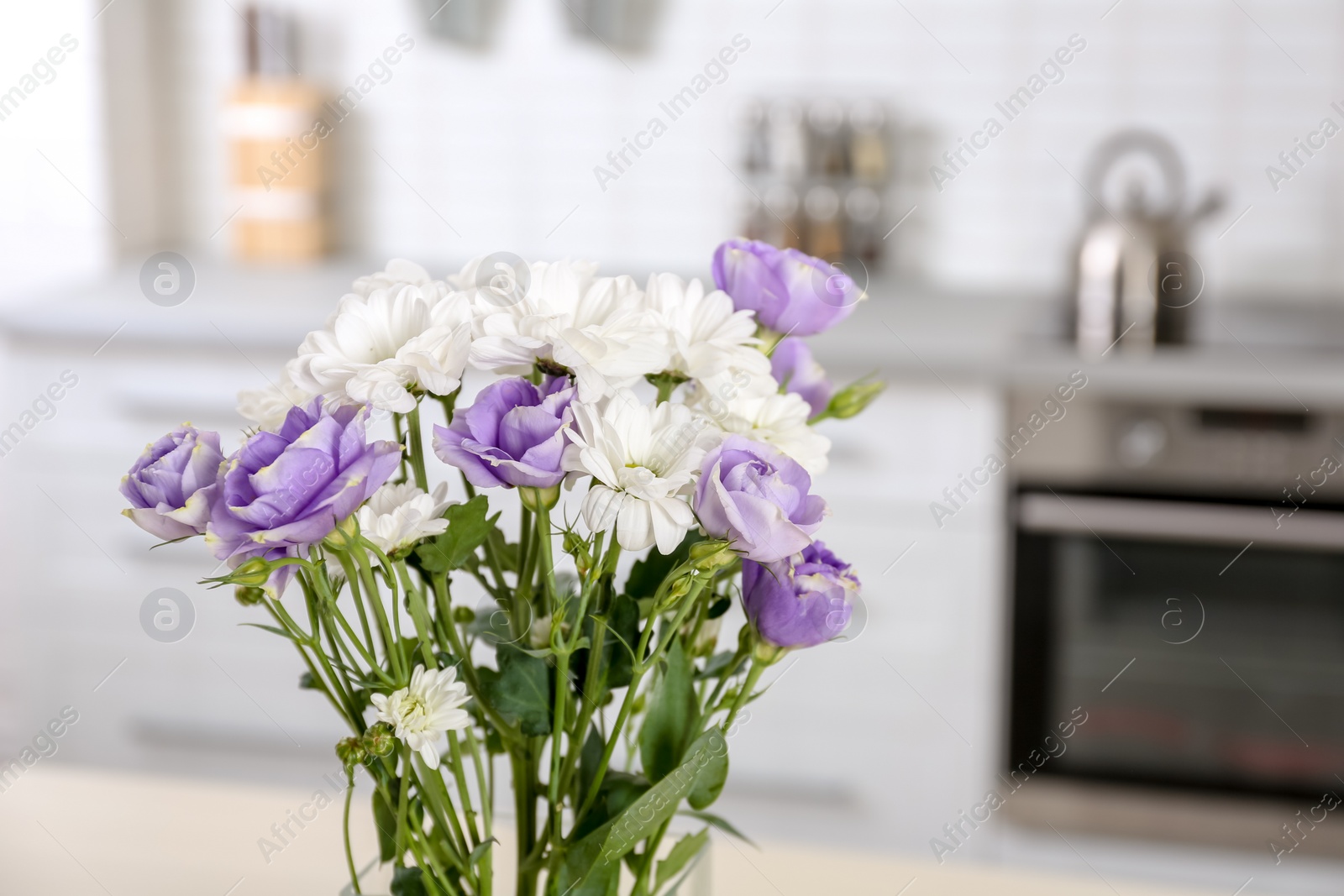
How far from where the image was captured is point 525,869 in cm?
56

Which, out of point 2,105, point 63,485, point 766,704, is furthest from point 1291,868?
point 2,105

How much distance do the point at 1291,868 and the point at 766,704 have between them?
798 mm

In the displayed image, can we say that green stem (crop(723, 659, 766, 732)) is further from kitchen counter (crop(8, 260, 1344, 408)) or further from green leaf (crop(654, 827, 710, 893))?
kitchen counter (crop(8, 260, 1344, 408))

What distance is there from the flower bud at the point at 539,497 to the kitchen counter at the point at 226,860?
40 cm

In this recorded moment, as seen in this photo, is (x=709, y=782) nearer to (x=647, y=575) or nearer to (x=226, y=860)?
(x=647, y=575)

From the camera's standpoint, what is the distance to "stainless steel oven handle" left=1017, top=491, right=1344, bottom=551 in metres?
1.81

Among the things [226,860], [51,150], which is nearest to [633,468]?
[226,860]

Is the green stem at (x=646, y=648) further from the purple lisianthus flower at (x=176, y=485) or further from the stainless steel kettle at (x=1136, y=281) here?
the stainless steel kettle at (x=1136, y=281)

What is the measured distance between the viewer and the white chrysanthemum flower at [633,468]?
467mm

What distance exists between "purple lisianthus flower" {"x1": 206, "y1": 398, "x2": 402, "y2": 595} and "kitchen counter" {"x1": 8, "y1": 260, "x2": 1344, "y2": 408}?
143cm

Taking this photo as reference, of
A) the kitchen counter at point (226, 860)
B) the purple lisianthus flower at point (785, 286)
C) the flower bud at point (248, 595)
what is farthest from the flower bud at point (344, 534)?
the kitchen counter at point (226, 860)

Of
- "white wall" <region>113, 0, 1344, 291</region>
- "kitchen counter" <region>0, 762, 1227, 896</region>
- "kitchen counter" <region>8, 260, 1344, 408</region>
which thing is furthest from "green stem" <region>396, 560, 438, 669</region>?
"white wall" <region>113, 0, 1344, 291</region>

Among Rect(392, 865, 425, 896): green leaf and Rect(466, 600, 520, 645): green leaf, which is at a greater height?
Rect(466, 600, 520, 645): green leaf

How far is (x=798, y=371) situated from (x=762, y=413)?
0.27 ft
